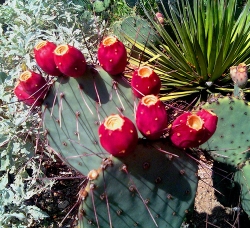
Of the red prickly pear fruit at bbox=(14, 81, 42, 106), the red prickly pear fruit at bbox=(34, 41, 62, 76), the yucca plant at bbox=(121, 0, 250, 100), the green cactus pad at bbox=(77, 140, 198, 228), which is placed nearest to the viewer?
the green cactus pad at bbox=(77, 140, 198, 228)

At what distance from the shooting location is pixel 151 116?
1283 mm

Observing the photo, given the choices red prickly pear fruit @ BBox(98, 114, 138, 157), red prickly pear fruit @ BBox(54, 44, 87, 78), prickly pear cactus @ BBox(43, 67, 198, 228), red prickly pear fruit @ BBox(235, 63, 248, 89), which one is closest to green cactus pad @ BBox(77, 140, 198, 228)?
prickly pear cactus @ BBox(43, 67, 198, 228)

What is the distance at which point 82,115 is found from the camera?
1660 millimetres

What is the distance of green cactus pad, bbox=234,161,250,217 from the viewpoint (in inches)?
72.1

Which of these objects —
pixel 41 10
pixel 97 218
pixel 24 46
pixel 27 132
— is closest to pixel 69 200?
pixel 27 132

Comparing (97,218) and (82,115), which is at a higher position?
(82,115)

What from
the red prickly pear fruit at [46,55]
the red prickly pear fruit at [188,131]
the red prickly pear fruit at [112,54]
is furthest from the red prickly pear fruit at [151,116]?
the red prickly pear fruit at [46,55]

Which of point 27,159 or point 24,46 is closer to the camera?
point 27,159

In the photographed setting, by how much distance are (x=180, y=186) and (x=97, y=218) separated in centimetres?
33

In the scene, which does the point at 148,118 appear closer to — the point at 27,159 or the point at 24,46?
the point at 27,159

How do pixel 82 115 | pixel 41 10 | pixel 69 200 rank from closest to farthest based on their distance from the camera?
pixel 82 115, pixel 69 200, pixel 41 10

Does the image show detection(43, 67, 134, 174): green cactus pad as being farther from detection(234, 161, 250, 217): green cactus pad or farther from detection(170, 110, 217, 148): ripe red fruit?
detection(234, 161, 250, 217): green cactus pad

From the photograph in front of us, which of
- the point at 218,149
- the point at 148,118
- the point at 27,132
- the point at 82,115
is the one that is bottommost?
the point at 218,149

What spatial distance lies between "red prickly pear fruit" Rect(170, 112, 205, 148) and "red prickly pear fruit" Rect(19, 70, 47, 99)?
1.90 feet
